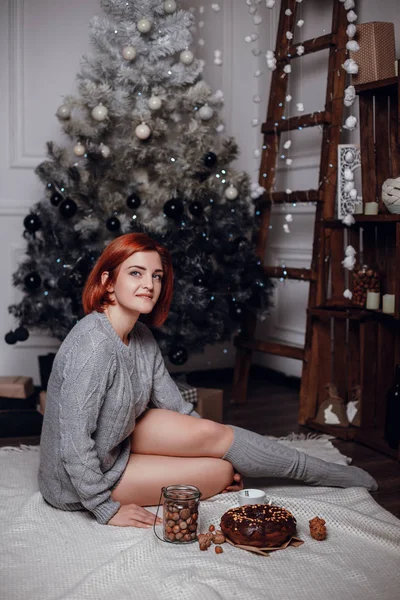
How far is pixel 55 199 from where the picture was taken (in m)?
3.54

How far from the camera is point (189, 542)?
2.18 m

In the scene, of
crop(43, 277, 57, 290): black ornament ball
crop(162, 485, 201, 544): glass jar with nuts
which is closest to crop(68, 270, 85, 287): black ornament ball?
crop(43, 277, 57, 290): black ornament ball

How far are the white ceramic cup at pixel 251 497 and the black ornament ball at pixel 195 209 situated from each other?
1538 mm

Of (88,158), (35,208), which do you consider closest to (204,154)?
(88,158)

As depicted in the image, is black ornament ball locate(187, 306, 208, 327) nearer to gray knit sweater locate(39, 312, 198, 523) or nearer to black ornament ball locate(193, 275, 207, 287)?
black ornament ball locate(193, 275, 207, 287)

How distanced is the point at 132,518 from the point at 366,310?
61.7 inches

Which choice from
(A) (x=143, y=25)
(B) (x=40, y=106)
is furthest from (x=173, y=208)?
(B) (x=40, y=106)

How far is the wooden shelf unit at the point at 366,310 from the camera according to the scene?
10.9ft

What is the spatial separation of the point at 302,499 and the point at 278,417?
1.32 metres

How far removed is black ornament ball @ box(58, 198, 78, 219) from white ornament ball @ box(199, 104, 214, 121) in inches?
30.0

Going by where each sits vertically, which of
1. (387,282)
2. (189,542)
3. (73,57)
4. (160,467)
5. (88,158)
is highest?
(73,57)

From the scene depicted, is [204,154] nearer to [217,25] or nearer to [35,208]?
[35,208]

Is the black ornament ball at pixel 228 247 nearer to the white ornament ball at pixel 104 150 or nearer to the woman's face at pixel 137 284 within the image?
the white ornament ball at pixel 104 150

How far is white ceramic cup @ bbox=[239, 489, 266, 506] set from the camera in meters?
2.35
